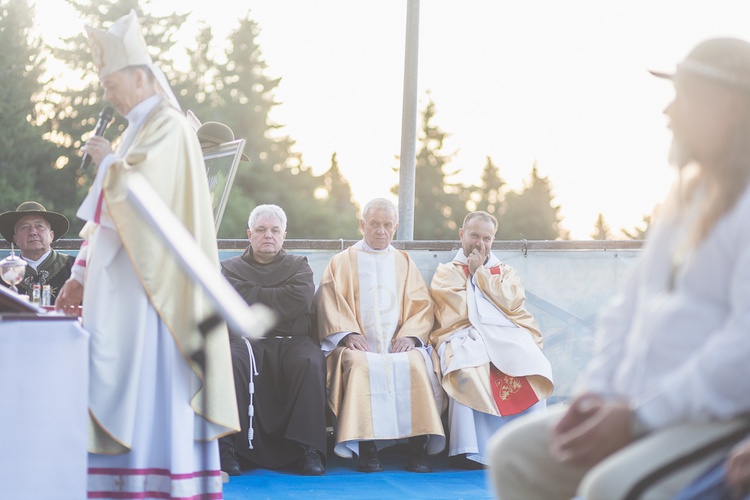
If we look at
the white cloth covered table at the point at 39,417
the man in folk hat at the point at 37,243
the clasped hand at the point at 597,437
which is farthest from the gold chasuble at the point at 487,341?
the clasped hand at the point at 597,437

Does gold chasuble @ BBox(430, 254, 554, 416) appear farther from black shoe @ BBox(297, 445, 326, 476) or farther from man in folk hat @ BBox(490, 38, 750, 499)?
man in folk hat @ BBox(490, 38, 750, 499)

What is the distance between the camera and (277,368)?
20.5 feet

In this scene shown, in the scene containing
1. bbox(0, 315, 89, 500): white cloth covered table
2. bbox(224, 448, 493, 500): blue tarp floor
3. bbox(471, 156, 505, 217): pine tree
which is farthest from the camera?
bbox(471, 156, 505, 217): pine tree

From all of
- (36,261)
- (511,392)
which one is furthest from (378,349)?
(36,261)

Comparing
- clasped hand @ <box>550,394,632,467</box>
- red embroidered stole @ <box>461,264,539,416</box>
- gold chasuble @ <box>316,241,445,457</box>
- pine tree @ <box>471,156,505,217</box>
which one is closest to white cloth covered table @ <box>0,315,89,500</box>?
clasped hand @ <box>550,394,632,467</box>

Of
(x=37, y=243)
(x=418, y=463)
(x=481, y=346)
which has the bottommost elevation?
(x=418, y=463)

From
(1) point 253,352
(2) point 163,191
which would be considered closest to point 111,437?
(2) point 163,191

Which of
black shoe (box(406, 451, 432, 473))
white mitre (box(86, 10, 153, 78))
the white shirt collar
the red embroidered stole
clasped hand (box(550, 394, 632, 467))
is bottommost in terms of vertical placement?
black shoe (box(406, 451, 432, 473))

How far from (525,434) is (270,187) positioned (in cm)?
3524

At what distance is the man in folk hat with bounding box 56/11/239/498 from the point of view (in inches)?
152

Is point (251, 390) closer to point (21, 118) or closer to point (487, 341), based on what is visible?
point (487, 341)

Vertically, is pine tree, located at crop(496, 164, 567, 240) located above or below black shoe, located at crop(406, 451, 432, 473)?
above

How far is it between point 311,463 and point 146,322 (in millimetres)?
2291

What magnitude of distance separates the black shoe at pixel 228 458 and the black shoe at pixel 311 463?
38cm
